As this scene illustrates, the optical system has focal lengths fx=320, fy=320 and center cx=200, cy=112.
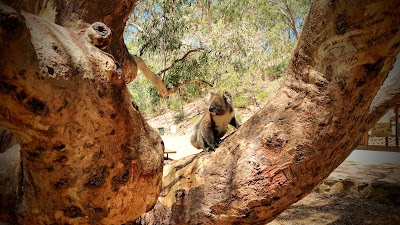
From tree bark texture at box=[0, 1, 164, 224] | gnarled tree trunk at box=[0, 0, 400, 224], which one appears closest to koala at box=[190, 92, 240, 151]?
gnarled tree trunk at box=[0, 0, 400, 224]

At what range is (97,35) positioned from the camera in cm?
112

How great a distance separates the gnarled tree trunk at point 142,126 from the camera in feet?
3.12

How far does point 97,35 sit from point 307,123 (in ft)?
3.17

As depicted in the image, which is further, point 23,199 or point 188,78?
point 188,78

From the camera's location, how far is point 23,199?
1.27 metres

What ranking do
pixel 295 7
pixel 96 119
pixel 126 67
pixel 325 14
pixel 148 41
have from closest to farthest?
pixel 96 119 < pixel 325 14 < pixel 126 67 < pixel 148 41 < pixel 295 7

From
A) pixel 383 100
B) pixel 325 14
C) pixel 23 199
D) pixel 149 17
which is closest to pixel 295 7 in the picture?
pixel 149 17

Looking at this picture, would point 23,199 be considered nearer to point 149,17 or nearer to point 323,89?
point 323,89

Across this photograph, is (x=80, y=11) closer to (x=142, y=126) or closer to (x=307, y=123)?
(x=142, y=126)

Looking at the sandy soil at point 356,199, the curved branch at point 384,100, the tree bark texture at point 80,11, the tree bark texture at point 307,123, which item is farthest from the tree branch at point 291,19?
the tree bark texture at point 307,123

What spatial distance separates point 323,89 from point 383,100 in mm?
1115

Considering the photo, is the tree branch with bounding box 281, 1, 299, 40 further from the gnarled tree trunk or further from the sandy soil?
the gnarled tree trunk

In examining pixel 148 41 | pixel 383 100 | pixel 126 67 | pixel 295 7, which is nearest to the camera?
pixel 383 100

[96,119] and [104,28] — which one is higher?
[104,28]
